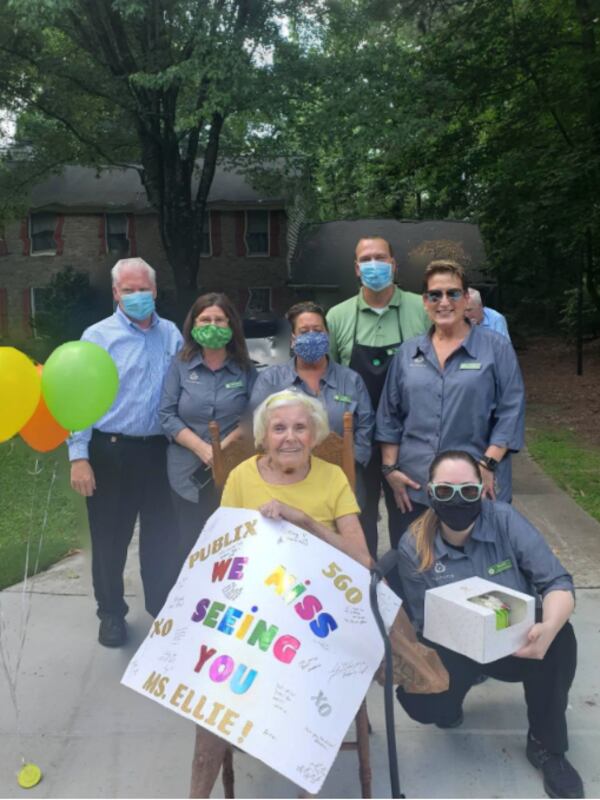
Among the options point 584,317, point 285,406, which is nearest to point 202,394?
point 285,406

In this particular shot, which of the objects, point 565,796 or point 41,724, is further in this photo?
point 41,724

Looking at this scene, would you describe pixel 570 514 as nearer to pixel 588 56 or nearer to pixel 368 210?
pixel 588 56

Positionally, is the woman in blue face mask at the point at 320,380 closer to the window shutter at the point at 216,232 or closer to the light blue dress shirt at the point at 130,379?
the light blue dress shirt at the point at 130,379

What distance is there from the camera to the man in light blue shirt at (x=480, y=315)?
4209 mm

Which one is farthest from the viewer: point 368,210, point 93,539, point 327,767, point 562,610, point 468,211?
point 368,210

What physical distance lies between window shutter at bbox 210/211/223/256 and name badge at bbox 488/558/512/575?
22341 millimetres

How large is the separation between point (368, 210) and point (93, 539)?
19124 millimetres

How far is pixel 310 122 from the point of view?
34.7 feet

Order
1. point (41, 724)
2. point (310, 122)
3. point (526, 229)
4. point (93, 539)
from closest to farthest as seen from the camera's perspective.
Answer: point (41, 724)
point (93, 539)
point (310, 122)
point (526, 229)

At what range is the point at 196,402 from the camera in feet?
11.6

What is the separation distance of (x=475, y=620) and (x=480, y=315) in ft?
7.87

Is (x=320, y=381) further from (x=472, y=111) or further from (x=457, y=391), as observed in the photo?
(x=472, y=111)

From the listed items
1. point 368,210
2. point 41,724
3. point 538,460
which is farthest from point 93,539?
point 368,210

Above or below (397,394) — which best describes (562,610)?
below
